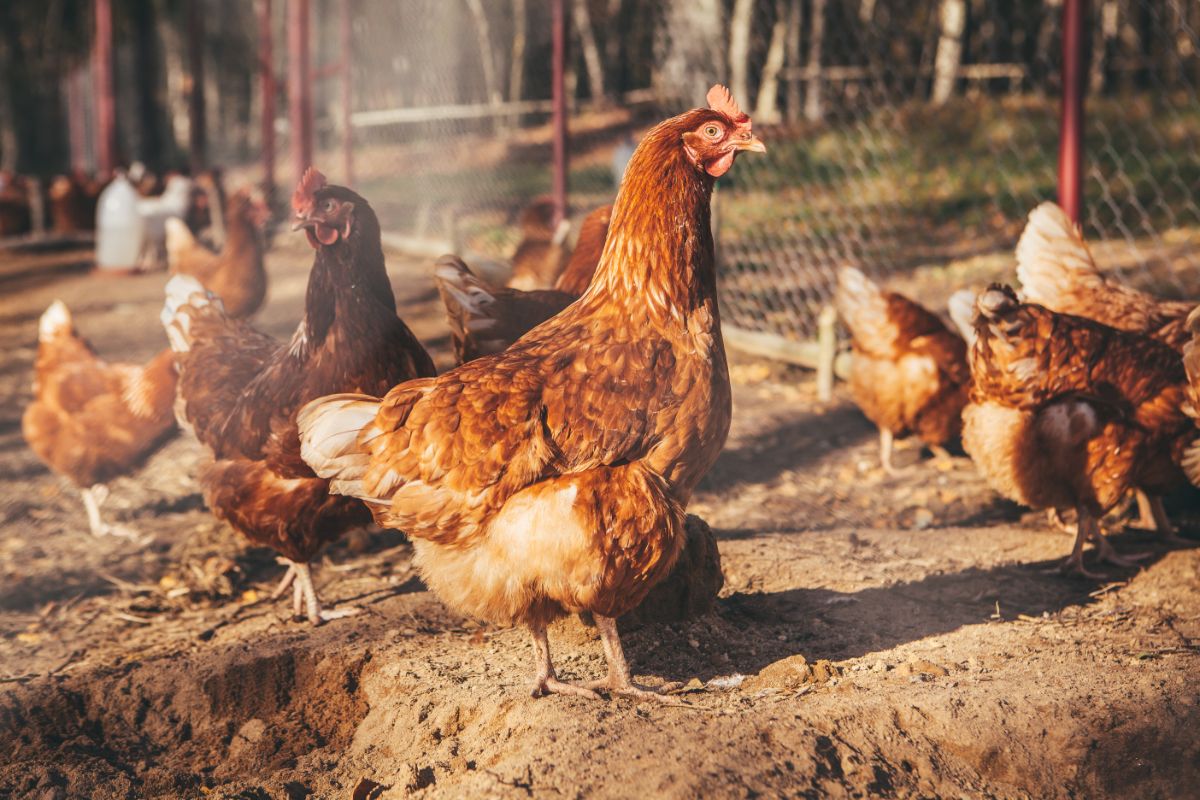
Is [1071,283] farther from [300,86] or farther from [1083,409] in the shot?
[300,86]

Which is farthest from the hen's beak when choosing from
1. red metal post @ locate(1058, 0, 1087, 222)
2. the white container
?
the white container

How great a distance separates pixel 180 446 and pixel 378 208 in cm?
718

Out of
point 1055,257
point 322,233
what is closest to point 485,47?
point 1055,257

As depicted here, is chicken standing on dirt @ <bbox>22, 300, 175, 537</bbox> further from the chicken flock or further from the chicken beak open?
the chicken beak open

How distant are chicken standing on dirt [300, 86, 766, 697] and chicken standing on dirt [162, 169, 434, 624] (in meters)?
0.62

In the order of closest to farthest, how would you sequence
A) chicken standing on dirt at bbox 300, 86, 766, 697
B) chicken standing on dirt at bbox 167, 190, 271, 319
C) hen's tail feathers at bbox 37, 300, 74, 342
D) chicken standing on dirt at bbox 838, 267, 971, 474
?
chicken standing on dirt at bbox 300, 86, 766, 697
chicken standing on dirt at bbox 838, 267, 971, 474
hen's tail feathers at bbox 37, 300, 74, 342
chicken standing on dirt at bbox 167, 190, 271, 319

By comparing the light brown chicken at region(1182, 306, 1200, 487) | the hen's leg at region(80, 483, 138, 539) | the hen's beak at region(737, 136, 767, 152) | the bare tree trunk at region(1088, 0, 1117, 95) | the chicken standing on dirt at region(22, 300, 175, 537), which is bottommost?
the hen's leg at region(80, 483, 138, 539)

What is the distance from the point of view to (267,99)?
37.4 ft

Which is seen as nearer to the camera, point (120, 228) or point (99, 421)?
point (99, 421)

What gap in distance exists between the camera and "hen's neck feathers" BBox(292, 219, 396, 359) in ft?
10.2

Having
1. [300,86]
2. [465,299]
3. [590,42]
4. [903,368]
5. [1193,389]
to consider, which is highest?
[590,42]

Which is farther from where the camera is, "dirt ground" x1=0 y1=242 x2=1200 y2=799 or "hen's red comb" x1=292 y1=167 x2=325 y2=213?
"hen's red comb" x1=292 y1=167 x2=325 y2=213

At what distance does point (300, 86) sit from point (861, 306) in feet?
22.1

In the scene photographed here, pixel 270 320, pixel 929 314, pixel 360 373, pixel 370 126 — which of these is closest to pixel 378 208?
pixel 370 126
